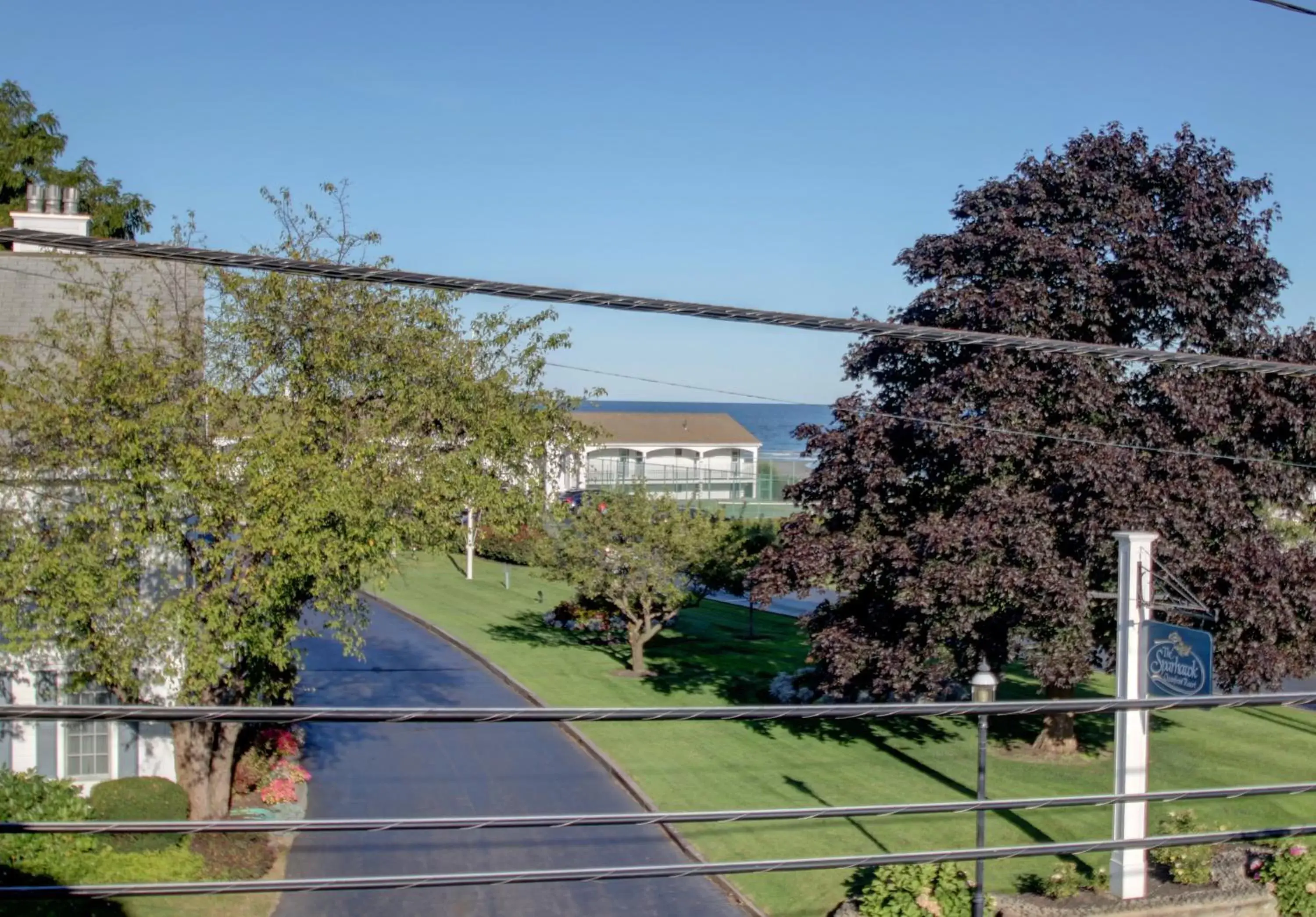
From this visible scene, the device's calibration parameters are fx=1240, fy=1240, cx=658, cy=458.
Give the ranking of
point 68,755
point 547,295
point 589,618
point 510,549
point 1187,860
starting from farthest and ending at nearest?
point 510,549 → point 589,618 → point 68,755 → point 1187,860 → point 547,295

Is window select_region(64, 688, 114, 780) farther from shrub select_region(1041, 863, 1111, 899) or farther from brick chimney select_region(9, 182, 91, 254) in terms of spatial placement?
shrub select_region(1041, 863, 1111, 899)

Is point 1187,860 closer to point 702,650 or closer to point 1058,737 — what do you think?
point 1058,737

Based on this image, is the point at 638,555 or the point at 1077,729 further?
the point at 638,555

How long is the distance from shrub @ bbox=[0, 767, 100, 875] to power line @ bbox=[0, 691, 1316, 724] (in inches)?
325

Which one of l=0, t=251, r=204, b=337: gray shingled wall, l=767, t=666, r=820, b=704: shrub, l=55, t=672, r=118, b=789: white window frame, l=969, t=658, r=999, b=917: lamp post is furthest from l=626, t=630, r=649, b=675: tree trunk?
l=0, t=251, r=204, b=337: gray shingled wall

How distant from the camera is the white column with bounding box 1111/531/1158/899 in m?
12.2

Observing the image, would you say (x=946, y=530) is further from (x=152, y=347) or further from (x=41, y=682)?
(x=41, y=682)

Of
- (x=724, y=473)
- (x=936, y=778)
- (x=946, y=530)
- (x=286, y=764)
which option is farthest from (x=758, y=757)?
(x=724, y=473)

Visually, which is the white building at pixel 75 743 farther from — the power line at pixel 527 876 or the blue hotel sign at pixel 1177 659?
the power line at pixel 527 876

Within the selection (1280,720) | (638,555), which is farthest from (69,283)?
(1280,720)

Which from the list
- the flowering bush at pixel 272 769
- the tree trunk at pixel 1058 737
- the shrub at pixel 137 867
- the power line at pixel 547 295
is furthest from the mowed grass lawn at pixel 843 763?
the power line at pixel 547 295

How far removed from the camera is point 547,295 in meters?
4.45

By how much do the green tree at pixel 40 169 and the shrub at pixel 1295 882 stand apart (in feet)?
118

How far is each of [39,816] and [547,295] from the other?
36.2ft
